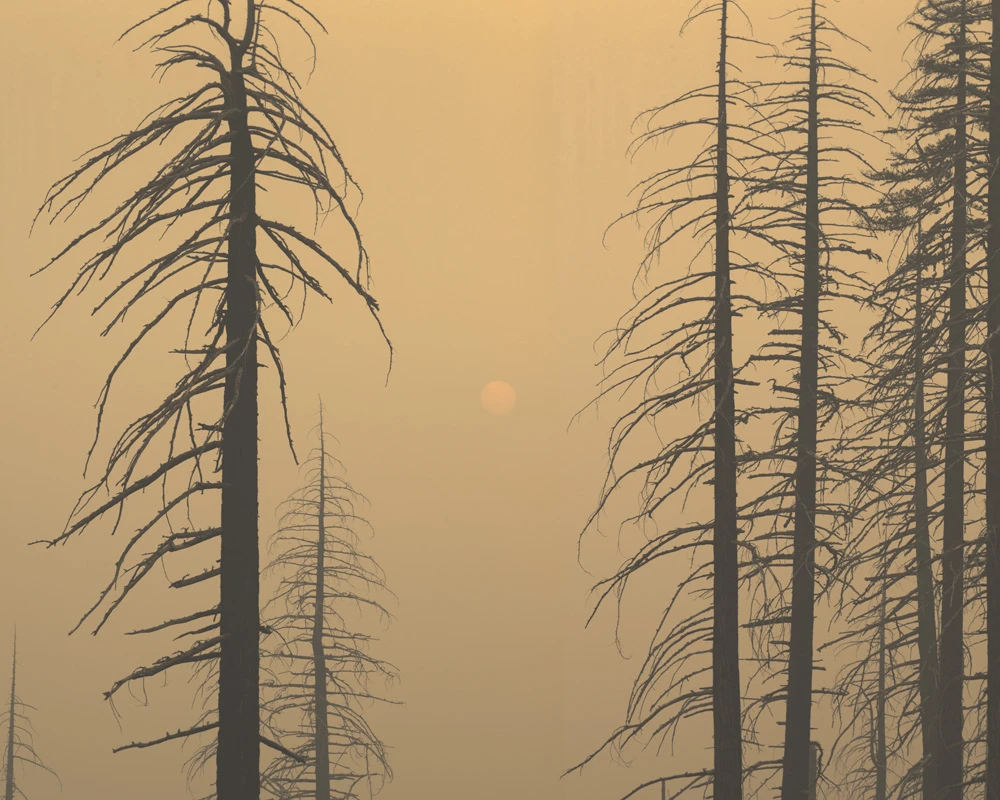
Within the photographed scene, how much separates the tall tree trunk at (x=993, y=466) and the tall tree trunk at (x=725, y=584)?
2900mm

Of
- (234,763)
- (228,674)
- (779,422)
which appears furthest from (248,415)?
(779,422)

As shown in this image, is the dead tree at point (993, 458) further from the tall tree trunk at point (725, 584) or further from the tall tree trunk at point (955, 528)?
the tall tree trunk at point (725, 584)

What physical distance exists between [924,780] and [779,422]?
7.73 m

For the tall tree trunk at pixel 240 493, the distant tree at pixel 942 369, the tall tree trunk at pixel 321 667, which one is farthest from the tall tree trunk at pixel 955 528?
the tall tree trunk at pixel 321 667

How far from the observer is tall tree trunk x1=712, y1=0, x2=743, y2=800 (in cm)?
1209

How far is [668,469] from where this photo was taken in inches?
469

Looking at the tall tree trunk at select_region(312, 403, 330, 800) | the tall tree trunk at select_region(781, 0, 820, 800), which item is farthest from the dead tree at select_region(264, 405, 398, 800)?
the tall tree trunk at select_region(781, 0, 820, 800)

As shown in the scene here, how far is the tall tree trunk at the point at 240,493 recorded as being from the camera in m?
7.85

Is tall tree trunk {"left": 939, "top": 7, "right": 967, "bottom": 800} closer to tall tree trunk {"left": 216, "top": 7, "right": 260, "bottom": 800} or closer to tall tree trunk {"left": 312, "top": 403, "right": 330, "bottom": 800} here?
tall tree trunk {"left": 216, "top": 7, "right": 260, "bottom": 800}

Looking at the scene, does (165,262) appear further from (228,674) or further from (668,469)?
(668,469)

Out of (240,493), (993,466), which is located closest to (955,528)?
(993,466)

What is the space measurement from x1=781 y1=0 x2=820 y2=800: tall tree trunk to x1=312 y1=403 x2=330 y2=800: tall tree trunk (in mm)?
10076

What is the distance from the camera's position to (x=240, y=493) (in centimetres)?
805

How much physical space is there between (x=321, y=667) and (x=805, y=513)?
12.2 m
